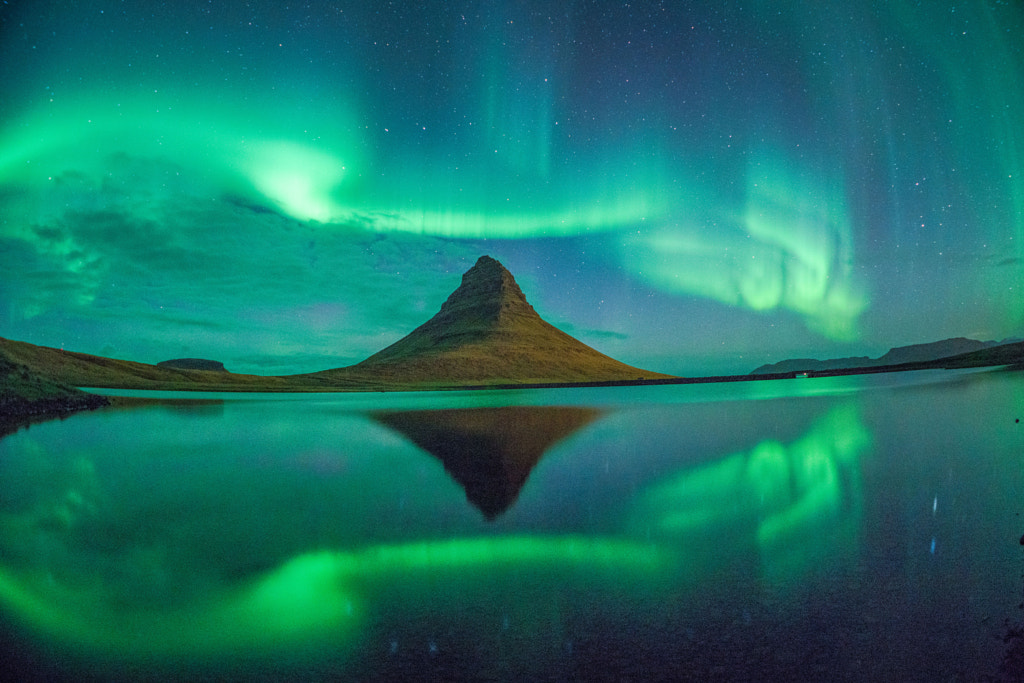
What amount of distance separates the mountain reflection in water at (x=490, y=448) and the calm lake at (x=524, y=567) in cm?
20

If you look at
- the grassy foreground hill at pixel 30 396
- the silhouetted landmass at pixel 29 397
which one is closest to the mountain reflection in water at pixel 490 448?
the silhouetted landmass at pixel 29 397

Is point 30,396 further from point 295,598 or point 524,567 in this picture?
point 524,567

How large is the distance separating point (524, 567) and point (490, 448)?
14.7 meters

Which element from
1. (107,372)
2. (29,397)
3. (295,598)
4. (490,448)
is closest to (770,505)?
(295,598)

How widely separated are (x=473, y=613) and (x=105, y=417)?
47.9 metres

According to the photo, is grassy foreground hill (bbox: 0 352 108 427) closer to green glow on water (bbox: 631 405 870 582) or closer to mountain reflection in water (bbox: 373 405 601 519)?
mountain reflection in water (bbox: 373 405 601 519)

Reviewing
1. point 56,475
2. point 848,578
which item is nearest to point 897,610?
point 848,578

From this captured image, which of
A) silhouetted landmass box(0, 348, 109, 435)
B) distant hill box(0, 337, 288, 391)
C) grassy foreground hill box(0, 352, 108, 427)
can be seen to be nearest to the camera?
silhouetted landmass box(0, 348, 109, 435)

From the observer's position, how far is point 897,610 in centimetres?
700

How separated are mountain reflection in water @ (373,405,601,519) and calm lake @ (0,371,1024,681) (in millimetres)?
197

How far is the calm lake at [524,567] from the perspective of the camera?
604 centimetres

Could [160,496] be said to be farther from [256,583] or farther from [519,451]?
[519,451]

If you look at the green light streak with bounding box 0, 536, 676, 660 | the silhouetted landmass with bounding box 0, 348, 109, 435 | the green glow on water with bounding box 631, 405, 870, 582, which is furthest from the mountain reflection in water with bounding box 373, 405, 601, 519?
the silhouetted landmass with bounding box 0, 348, 109, 435

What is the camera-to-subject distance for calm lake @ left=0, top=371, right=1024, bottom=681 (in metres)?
6.04
